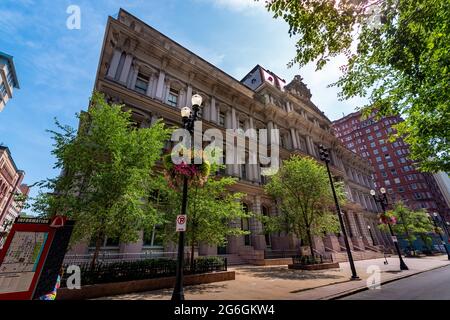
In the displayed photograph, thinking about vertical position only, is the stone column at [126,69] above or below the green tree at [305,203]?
above

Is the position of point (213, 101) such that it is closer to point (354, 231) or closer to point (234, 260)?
point (234, 260)

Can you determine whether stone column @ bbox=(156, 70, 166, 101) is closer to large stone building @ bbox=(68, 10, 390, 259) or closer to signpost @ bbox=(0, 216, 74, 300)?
large stone building @ bbox=(68, 10, 390, 259)

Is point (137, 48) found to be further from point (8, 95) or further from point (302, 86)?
point (8, 95)

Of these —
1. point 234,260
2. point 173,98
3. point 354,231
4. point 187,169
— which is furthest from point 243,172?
point 354,231

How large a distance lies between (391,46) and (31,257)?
43.4 feet

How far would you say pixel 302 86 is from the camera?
3653 cm

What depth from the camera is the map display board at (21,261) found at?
4.24 meters

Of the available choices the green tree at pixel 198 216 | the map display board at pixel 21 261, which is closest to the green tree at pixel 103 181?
the green tree at pixel 198 216

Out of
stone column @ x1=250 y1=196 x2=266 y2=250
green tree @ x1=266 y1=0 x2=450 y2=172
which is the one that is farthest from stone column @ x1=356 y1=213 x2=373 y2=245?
green tree @ x1=266 y1=0 x2=450 y2=172

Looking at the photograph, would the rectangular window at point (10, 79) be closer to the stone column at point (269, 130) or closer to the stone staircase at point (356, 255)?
the stone column at point (269, 130)

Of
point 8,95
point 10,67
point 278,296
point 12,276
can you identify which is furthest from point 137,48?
point 8,95

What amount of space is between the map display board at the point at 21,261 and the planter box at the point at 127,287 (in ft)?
8.63

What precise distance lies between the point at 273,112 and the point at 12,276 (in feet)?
90.1

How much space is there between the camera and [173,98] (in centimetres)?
1984
